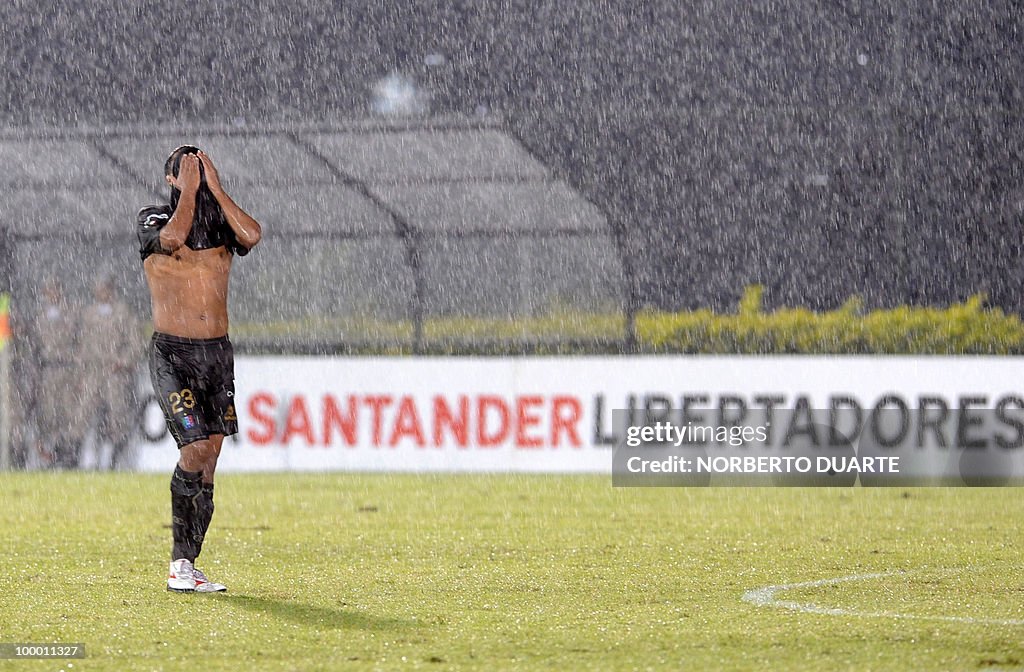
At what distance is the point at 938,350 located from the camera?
61.3 feet

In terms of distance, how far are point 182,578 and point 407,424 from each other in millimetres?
7992

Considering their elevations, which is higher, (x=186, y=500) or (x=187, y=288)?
(x=187, y=288)

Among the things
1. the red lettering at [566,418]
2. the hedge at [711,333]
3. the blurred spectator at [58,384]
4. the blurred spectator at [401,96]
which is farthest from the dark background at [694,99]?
the blurred spectator at [58,384]

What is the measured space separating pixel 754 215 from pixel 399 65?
9.07 m

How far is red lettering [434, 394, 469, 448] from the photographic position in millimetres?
15414

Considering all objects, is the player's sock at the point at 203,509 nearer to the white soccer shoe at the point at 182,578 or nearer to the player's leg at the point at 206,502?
the player's leg at the point at 206,502

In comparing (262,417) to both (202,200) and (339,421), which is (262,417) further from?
(202,200)

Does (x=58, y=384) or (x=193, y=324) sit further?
(x=58, y=384)

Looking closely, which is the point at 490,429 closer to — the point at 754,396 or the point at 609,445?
the point at 609,445

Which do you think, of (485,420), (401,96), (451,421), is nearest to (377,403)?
(451,421)

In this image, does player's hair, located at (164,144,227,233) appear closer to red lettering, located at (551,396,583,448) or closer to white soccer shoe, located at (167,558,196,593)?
white soccer shoe, located at (167,558,196,593)

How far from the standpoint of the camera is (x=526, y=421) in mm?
15422

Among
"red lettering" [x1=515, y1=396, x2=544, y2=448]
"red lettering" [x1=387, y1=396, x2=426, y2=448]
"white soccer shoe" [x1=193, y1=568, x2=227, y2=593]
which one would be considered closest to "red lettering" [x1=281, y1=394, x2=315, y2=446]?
"red lettering" [x1=387, y1=396, x2=426, y2=448]

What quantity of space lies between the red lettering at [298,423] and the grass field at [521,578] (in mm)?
1502
